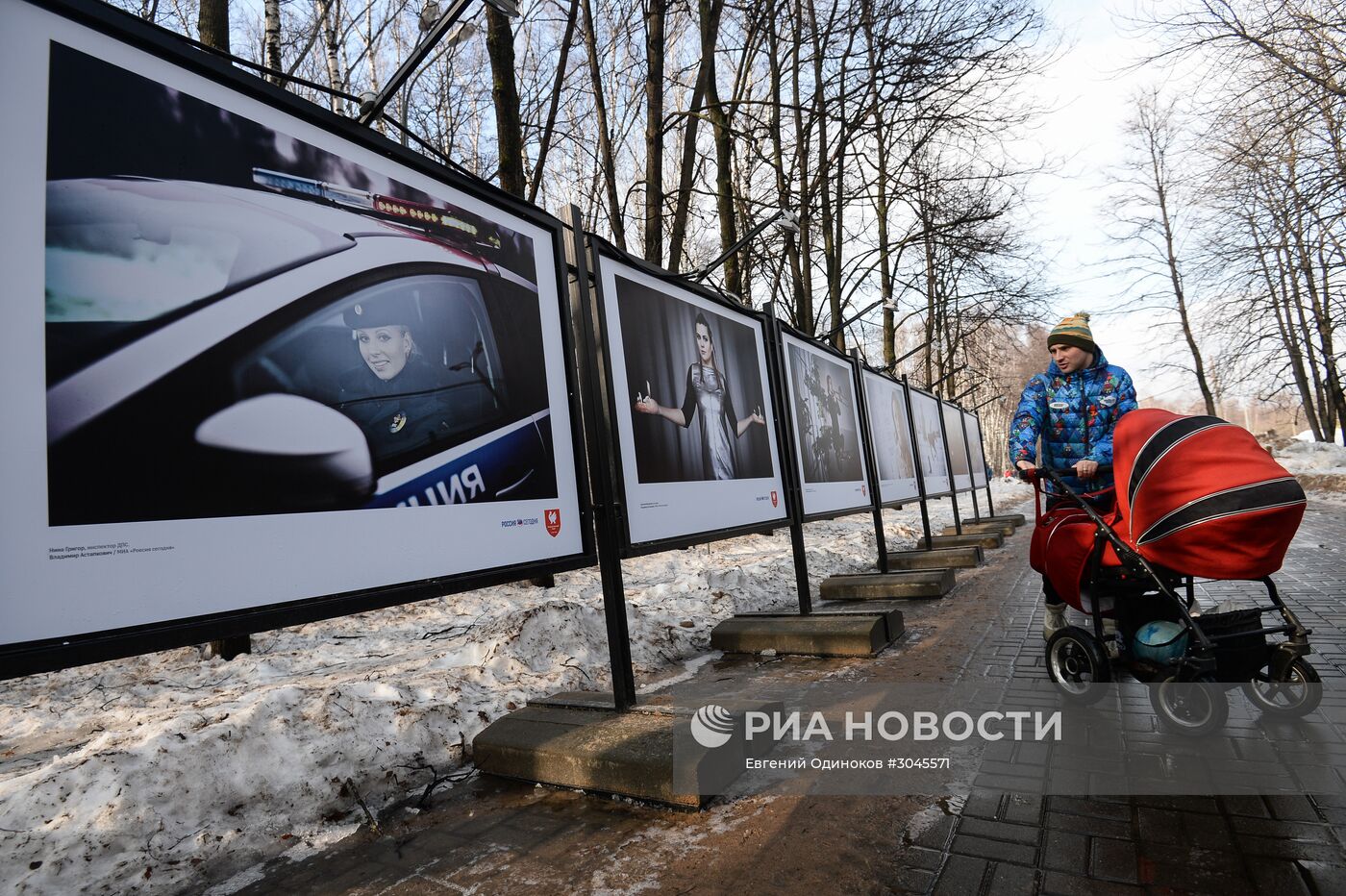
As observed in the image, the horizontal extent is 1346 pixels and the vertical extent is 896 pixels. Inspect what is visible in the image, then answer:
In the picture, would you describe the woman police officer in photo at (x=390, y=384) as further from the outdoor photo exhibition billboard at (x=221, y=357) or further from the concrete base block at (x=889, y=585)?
the concrete base block at (x=889, y=585)

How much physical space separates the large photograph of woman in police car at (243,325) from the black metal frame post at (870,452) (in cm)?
600

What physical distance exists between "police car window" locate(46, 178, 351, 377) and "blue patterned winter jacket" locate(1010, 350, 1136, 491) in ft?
12.9

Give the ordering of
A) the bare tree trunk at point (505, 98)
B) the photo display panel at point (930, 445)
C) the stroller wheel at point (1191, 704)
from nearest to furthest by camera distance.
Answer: the stroller wheel at point (1191, 704), the bare tree trunk at point (505, 98), the photo display panel at point (930, 445)

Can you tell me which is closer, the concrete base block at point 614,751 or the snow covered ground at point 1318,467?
A: the concrete base block at point 614,751

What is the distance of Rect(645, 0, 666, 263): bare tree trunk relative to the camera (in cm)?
1149

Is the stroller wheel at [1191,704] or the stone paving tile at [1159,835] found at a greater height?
the stroller wheel at [1191,704]

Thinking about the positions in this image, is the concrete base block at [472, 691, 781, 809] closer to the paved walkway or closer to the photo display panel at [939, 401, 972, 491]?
the paved walkway

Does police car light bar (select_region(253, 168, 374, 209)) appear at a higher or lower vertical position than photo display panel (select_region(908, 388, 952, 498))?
higher

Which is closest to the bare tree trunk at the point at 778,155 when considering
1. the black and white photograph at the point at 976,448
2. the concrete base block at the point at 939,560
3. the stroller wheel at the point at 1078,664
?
the black and white photograph at the point at 976,448

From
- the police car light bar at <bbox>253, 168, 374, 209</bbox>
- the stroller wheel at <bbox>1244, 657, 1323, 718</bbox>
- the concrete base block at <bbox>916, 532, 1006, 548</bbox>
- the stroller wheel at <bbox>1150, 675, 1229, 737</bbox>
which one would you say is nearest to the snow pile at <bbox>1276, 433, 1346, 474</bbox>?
the concrete base block at <bbox>916, 532, 1006, 548</bbox>

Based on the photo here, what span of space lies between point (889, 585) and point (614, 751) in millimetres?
5644

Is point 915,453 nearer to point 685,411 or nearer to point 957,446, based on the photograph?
point 957,446

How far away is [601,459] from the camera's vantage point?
4.01m

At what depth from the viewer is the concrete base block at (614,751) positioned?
2.95 m
